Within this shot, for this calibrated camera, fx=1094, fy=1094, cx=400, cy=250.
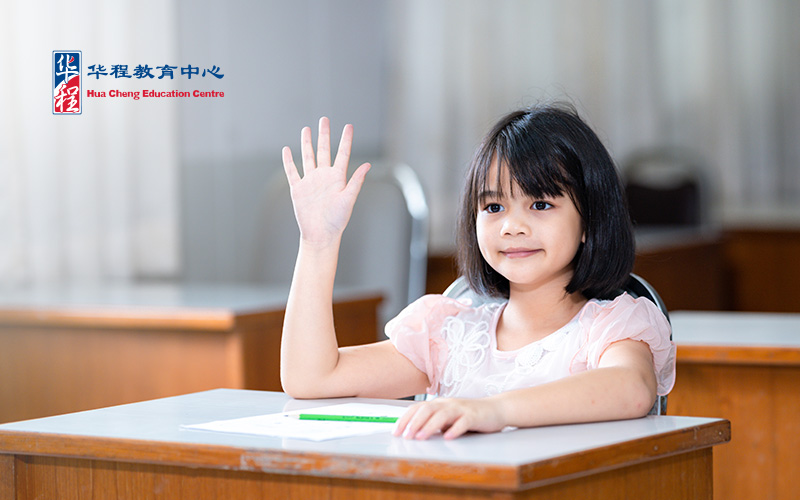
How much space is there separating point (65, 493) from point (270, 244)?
208 centimetres

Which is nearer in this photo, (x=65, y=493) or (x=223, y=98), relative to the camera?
(x=65, y=493)

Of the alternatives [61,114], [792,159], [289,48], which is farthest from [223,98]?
[792,159]

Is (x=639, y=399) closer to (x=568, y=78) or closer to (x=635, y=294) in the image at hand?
(x=635, y=294)

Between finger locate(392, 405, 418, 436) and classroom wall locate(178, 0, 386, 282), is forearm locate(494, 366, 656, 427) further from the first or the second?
classroom wall locate(178, 0, 386, 282)

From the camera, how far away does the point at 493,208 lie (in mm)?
1428

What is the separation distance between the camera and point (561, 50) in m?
4.73

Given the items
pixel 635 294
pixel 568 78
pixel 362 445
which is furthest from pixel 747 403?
pixel 568 78

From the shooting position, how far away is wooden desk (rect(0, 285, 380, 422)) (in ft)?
7.54

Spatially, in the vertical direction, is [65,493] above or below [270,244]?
below

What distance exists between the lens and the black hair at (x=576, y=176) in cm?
138

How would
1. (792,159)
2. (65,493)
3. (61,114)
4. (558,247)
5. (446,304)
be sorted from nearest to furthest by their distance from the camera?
1. (65,493)
2. (558,247)
3. (446,304)
4. (61,114)
5. (792,159)

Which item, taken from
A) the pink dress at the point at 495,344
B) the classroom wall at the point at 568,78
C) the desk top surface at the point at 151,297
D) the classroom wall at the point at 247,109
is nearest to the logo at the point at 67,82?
the desk top surface at the point at 151,297

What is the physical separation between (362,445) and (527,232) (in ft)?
1.42

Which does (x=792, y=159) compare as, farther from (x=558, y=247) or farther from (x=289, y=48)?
(x=558, y=247)
